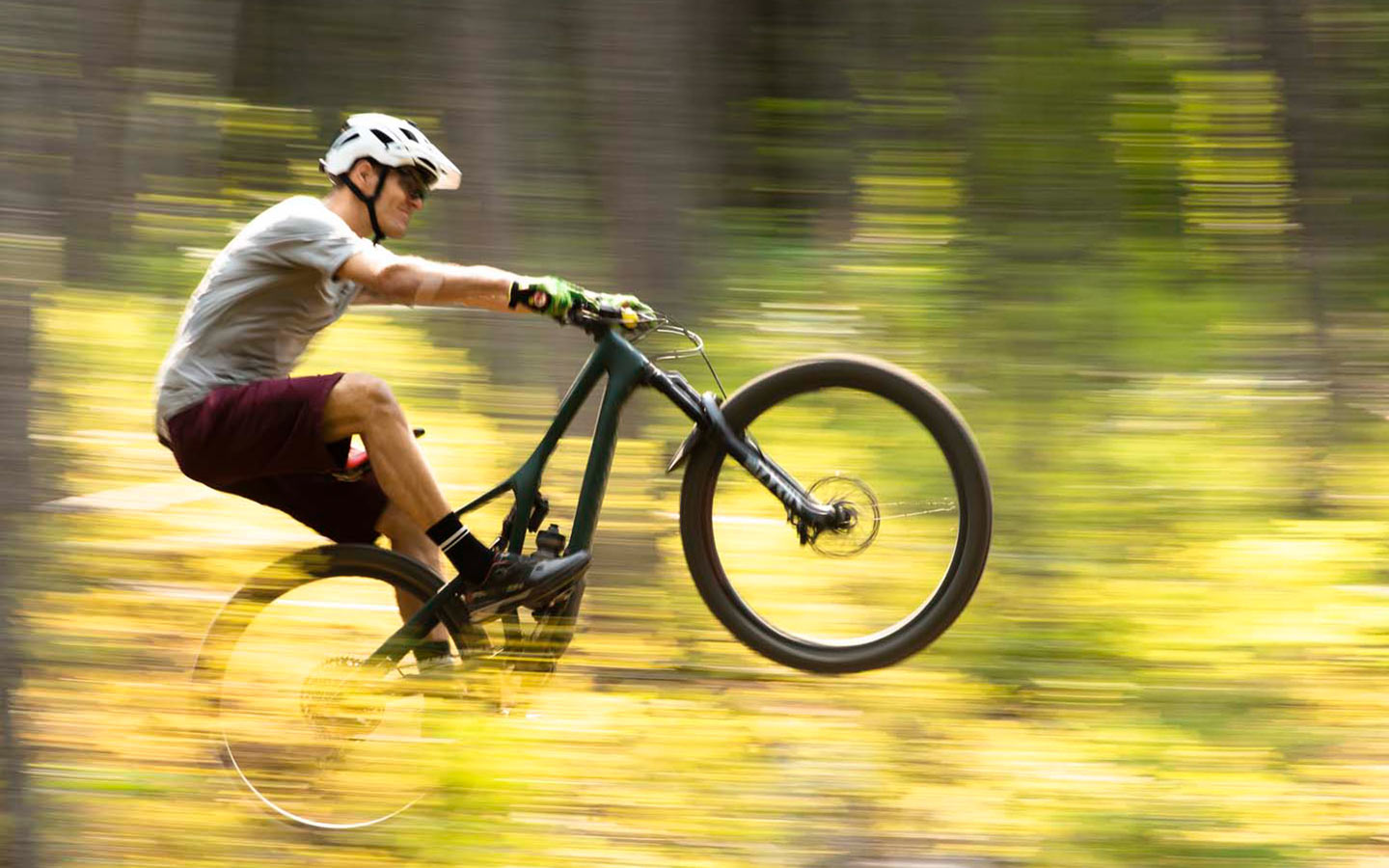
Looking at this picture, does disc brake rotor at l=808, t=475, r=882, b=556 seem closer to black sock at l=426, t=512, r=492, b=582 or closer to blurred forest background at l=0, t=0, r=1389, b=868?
blurred forest background at l=0, t=0, r=1389, b=868

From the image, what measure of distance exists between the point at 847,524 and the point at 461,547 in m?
1.03

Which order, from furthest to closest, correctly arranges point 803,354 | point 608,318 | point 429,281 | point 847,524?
point 803,354
point 847,524
point 608,318
point 429,281

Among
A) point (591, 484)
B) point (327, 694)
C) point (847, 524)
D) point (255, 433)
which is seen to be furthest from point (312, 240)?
point (847, 524)

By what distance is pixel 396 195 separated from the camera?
347cm

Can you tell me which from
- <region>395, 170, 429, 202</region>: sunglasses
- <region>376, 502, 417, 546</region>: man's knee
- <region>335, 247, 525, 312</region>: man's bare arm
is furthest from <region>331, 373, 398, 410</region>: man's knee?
<region>395, 170, 429, 202</region>: sunglasses

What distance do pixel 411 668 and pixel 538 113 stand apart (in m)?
2.69

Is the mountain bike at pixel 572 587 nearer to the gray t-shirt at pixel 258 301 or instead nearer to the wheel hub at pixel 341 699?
the wheel hub at pixel 341 699

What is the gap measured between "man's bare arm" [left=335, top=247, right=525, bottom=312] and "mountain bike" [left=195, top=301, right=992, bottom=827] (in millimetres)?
254

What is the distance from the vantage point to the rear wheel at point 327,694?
11.1 feet

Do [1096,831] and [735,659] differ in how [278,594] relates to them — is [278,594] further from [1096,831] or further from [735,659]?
[1096,831]

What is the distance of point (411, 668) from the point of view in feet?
11.4

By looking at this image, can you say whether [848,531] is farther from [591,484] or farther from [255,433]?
[255,433]

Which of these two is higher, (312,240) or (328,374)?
(312,240)

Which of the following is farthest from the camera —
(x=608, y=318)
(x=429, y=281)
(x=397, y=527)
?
(x=397, y=527)
